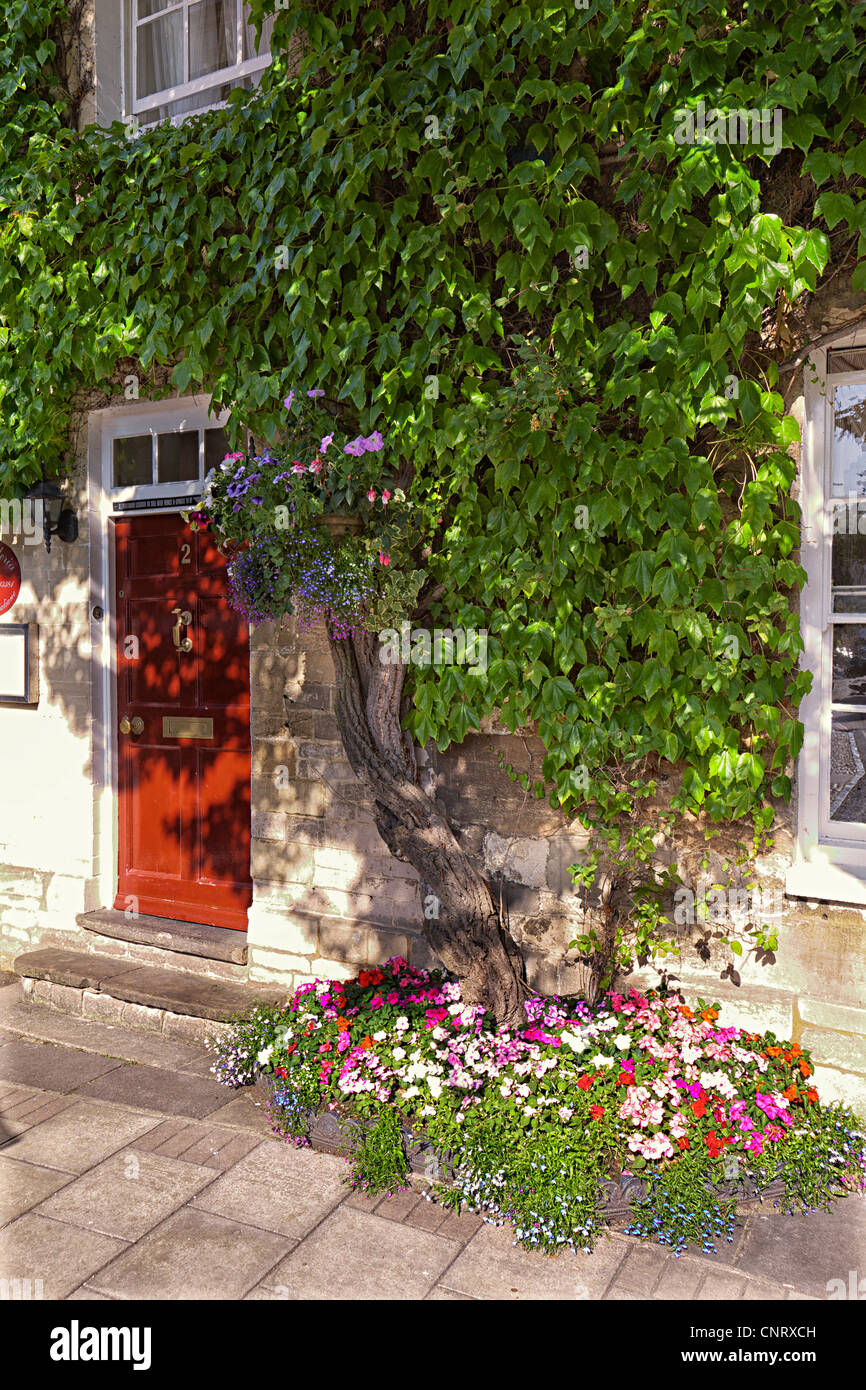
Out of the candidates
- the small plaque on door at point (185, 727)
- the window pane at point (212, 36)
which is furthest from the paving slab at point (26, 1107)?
the window pane at point (212, 36)

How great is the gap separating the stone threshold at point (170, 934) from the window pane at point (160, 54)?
440 centimetres

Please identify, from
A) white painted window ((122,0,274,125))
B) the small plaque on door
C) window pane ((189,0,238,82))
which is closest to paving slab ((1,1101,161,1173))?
the small plaque on door

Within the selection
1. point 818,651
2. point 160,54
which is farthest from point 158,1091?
point 160,54

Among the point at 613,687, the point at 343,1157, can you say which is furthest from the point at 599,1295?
the point at 613,687

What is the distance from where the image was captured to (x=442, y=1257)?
297 cm

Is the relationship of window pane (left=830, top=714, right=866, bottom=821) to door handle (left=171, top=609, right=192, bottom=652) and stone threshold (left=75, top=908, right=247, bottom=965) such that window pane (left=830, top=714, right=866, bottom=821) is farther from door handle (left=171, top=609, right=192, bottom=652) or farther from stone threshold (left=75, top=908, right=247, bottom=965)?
door handle (left=171, top=609, right=192, bottom=652)

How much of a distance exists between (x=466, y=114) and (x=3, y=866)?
4.65m

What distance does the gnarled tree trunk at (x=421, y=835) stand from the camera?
389 centimetres

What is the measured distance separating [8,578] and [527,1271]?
15.2ft

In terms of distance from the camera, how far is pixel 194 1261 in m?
2.95

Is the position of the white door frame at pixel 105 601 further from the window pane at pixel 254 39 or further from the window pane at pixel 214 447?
the window pane at pixel 254 39

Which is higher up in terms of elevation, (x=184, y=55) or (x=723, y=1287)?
(x=184, y=55)

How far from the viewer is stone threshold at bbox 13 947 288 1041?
454cm

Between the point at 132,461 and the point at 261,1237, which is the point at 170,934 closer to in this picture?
the point at 261,1237
